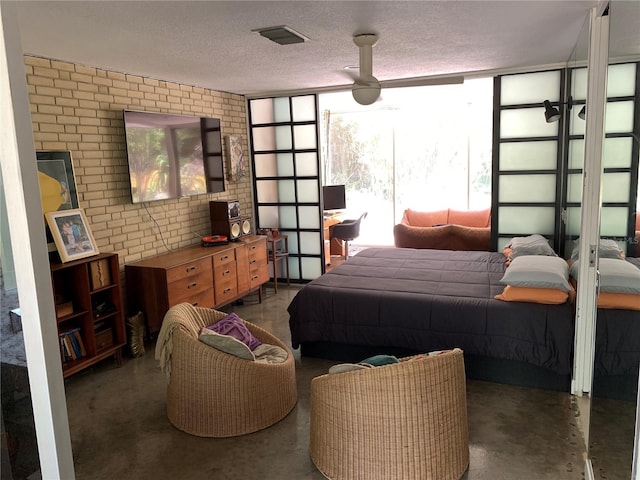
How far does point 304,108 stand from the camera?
627cm

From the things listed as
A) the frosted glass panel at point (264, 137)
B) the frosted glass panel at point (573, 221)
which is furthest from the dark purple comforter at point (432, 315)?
the frosted glass panel at point (264, 137)

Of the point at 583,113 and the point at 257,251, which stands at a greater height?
the point at 583,113

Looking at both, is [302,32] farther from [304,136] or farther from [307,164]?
[307,164]

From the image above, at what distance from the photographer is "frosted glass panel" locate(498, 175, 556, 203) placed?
512 centimetres

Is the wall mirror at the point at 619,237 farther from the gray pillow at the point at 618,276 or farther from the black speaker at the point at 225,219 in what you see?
the black speaker at the point at 225,219

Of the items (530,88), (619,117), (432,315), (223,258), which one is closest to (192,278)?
(223,258)

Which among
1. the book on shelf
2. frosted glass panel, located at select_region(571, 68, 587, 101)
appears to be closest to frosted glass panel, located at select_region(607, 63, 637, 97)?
frosted glass panel, located at select_region(571, 68, 587, 101)

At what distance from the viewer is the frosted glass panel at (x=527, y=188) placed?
16.8ft

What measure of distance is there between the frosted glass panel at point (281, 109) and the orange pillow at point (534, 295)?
389 cm

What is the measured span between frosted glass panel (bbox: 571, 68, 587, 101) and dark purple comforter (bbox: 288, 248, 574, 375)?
1433mm

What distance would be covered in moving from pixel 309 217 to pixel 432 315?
326cm

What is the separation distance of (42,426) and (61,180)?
307cm

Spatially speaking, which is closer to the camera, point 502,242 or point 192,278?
point 192,278

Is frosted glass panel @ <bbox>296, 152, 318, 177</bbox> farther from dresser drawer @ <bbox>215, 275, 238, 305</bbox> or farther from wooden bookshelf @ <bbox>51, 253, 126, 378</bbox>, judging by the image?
wooden bookshelf @ <bbox>51, 253, 126, 378</bbox>
